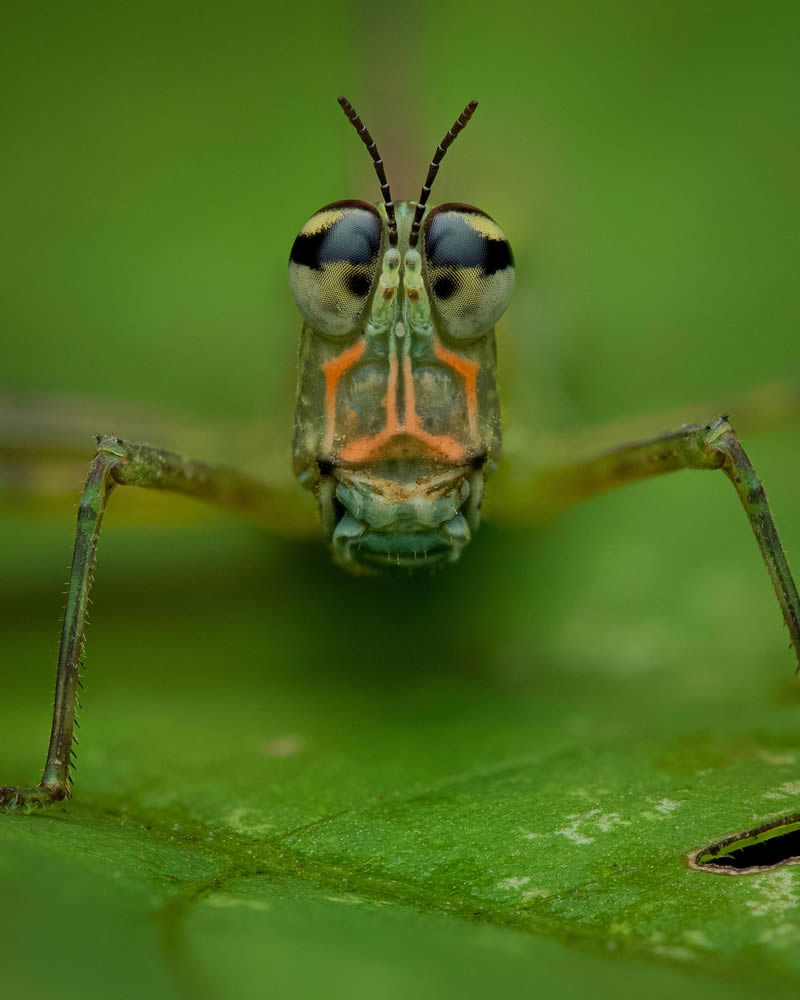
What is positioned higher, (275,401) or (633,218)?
(633,218)

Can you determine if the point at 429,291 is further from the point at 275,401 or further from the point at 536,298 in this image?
the point at 536,298

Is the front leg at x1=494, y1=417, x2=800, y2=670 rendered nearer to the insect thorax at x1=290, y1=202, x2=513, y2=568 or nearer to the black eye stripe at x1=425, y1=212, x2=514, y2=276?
the insect thorax at x1=290, y1=202, x2=513, y2=568

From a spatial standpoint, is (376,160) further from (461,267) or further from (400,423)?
(400,423)

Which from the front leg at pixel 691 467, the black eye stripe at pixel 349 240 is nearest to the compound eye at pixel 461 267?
the black eye stripe at pixel 349 240

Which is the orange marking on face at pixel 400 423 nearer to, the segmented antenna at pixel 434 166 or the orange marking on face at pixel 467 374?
the orange marking on face at pixel 467 374

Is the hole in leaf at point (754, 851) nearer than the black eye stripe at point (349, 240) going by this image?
Yes

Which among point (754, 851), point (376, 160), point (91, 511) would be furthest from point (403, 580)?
point (754, 851)

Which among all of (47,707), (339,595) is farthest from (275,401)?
(47,707)

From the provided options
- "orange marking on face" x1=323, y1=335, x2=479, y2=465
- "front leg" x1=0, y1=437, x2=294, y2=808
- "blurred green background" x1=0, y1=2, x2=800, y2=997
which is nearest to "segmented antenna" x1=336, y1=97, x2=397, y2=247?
"orange marking on face" x1=323, y1=335, x2=479, y2=465
